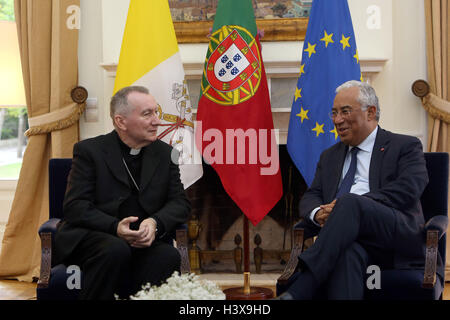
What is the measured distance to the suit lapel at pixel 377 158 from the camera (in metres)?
2.40

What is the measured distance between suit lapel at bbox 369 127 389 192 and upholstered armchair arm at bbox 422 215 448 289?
0.31m

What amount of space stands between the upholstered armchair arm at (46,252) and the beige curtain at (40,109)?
146cm

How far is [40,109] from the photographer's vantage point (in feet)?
12.2

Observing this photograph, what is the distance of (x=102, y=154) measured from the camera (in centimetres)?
243

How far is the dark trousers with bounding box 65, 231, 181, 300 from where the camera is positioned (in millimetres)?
2145

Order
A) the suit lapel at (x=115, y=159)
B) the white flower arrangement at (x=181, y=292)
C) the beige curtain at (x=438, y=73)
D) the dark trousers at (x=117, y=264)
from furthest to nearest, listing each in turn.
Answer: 1. the beige curtain at (x=438, y=73)
2. the suit lapel at (x=115, y=159)
3. the dark trousers at (x=117, y=264)
4. the white flower arrangement at (x=181, y=292)

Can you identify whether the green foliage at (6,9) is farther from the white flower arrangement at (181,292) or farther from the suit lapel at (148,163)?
the white flower arrangement at (181,292)

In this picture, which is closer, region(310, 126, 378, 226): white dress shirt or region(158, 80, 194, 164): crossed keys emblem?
region(310, 126, 378, 226): white dress shirt

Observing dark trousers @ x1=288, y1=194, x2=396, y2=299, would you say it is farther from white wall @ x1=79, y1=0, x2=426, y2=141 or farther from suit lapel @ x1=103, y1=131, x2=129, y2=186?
white wall @ x1=79, y1=0, x2=426, y2=141

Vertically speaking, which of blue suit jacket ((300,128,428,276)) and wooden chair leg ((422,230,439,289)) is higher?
blue suit jacket ((300,128,428,276))

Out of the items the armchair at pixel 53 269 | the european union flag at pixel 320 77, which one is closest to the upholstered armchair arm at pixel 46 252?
the armchair at pixel 53 269

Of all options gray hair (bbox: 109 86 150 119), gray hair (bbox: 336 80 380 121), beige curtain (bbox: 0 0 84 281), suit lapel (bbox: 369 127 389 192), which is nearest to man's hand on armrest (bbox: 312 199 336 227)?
suit lapel (bbox: 369 127 389 192)
